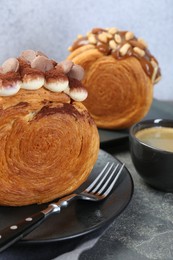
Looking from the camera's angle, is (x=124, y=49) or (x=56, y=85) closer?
(x=56, y=85)

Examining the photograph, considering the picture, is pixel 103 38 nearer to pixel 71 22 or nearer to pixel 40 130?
pixel 71 22

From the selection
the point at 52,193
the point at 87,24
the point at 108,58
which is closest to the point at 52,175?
the point at 52,193

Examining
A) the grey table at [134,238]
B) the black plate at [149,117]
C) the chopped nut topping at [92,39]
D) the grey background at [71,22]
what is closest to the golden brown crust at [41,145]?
the grey table at [134,238]

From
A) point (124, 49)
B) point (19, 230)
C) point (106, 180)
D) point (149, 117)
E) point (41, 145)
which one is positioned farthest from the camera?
point (149, 117)

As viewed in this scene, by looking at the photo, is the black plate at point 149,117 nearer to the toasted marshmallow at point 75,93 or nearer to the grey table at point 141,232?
the grey table at point 141,232

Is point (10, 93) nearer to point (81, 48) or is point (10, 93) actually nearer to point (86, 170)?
point (86, 170)

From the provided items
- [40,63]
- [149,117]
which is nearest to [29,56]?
[40,63]
